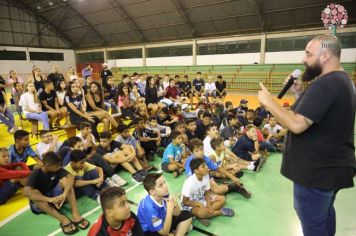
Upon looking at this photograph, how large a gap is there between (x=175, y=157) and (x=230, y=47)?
15416 millimetres

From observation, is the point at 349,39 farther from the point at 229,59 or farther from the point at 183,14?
the point at 183,14

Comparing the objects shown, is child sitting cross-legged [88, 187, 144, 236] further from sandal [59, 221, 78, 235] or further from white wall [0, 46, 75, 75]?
white wall [0, 46, 75, 75]

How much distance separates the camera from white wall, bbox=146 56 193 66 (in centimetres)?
2019

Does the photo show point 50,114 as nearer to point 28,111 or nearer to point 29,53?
point 28,111

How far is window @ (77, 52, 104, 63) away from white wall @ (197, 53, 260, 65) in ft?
41.1

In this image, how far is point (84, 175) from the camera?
143 inches

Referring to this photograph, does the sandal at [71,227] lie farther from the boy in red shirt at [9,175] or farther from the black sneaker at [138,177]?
the black sneaker at [138,177]

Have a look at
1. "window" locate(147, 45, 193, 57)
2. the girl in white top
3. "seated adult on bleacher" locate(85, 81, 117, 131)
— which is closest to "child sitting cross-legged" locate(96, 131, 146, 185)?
"seated adult on bleacher" locate(85, 81, 117, 131)

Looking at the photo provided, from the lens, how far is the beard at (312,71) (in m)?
1.62

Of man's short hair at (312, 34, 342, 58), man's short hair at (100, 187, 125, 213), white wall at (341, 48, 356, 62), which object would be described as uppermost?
white wall at (341, 48, 356, 62)

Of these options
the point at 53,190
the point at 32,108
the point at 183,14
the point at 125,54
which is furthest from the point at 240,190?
the point at 125,54

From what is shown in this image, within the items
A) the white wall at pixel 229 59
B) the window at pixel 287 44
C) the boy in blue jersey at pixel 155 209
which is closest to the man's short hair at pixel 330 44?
the boy in blue jersey at pixel 155 209

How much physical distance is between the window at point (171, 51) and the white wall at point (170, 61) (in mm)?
315

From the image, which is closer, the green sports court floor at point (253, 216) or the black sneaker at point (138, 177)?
the green sports court floor at point (253, 216)
